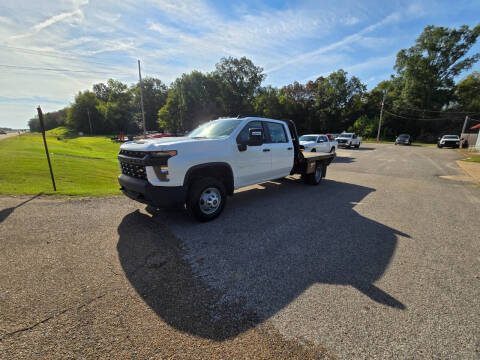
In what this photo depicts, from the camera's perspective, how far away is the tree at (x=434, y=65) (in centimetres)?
4006

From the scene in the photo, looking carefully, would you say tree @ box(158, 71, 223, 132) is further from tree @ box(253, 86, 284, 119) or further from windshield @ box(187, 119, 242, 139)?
windshield @ box(187, 119, 242, 139)

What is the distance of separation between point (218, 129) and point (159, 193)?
7.19 ft

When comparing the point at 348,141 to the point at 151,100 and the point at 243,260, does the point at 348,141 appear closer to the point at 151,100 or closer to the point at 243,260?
the point at 243,260

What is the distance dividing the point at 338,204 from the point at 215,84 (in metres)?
45.5

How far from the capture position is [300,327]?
198 centimetres

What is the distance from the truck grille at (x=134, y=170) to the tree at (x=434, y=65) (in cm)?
5376

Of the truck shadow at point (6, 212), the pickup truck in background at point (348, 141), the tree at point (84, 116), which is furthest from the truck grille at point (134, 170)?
the tree at point (84, 116)

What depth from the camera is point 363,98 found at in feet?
167

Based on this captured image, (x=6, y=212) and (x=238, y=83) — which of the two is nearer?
(x=6, y=212)

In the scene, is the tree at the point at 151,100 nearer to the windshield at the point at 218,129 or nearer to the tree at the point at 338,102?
the tree at the point at 338,102

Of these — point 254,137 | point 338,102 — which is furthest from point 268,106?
point 254,137

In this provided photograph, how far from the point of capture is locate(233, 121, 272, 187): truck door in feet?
15.1

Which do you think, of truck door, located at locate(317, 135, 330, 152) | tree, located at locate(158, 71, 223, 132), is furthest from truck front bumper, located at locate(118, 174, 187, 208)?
tree, located at locate(158, 71, 223, 132)

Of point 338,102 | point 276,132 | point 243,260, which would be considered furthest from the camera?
point 338,102
